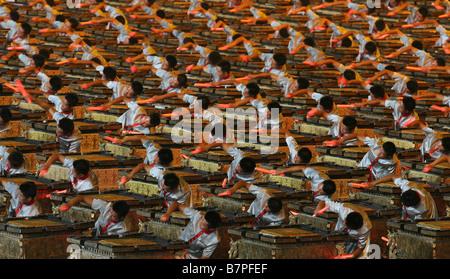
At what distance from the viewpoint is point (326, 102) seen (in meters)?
19.4

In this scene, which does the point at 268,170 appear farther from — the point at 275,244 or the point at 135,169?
the point at 275,244

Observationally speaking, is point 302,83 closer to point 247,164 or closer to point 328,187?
point 247,164

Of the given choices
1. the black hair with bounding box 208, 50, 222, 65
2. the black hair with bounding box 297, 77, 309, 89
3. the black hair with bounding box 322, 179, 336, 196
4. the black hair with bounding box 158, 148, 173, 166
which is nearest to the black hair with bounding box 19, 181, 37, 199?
the black hair with bounding box 158, 148, 173, 166

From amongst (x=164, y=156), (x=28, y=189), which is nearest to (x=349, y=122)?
(x=164, y=156)

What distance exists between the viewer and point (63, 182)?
16.1 meters

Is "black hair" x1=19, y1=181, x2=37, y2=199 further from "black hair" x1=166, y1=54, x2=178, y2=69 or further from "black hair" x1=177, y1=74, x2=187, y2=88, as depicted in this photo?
"black hair" x1=166, y1=54, x2=178, y2=69

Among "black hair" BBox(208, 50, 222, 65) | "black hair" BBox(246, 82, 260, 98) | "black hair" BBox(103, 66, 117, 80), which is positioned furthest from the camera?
"black hair" BBox(208, 50, 222, 65)

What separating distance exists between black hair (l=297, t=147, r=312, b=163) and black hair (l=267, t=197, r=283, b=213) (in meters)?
2.13

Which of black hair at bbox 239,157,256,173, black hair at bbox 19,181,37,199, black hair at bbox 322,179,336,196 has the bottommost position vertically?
black hair at bbox 239,157,256,173

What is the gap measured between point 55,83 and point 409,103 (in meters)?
6.82

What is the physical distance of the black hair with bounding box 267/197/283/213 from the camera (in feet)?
48.1
